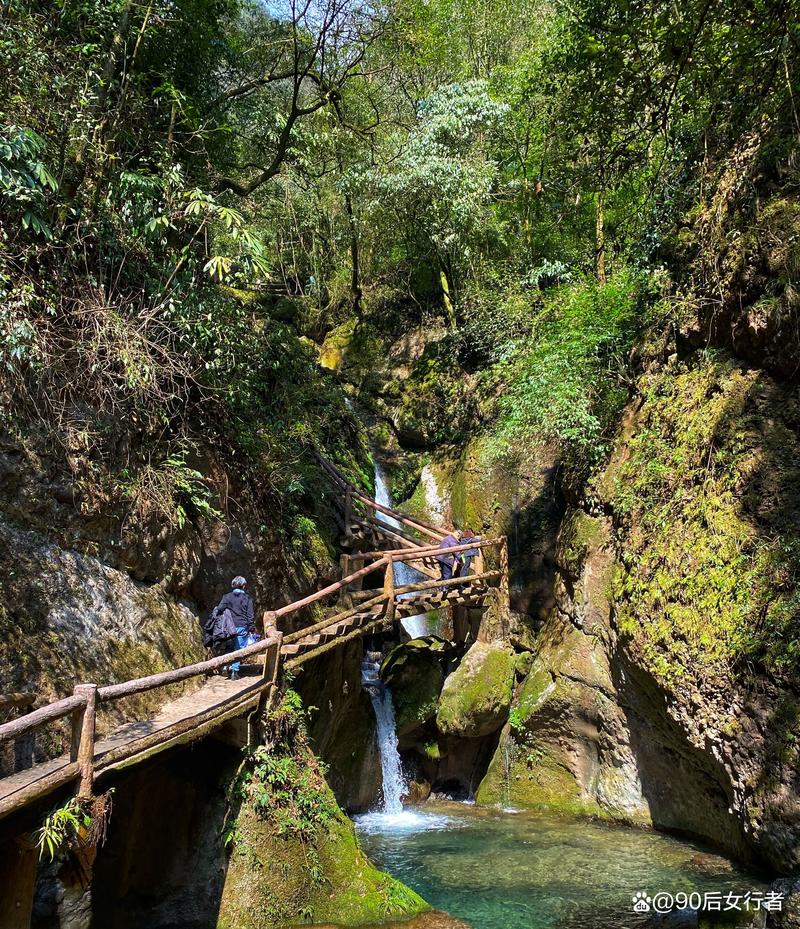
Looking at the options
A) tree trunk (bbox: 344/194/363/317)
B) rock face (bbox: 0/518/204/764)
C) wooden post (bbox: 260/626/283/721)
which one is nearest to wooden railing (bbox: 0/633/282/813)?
rock face (bbox: 0/518/204/764)

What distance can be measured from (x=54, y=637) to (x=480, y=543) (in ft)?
27.9

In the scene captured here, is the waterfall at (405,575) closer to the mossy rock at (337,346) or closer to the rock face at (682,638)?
the rock face at (682,638)

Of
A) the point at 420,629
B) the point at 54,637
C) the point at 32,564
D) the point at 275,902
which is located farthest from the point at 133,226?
the point at 420,629

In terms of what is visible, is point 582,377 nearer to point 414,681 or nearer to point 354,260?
point 414,681

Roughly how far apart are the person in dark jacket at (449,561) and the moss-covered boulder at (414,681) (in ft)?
5.55

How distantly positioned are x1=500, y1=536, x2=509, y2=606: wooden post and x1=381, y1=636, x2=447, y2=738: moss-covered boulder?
1.84 meters

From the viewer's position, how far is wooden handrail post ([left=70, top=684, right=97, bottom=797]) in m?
4.89

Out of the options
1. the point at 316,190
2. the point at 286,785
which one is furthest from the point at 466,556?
the point at 316,190

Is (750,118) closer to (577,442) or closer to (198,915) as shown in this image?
(577,442)

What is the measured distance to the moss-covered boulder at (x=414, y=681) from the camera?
13.2m

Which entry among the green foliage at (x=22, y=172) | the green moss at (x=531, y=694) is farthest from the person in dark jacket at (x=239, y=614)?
the green moss at (x=531, y=694)

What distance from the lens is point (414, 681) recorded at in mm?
13562

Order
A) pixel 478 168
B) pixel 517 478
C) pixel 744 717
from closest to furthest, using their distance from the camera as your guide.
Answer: pixel 744 717 → pixel 517 478 → pixel 478 168

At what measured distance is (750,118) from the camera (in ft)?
31.5
